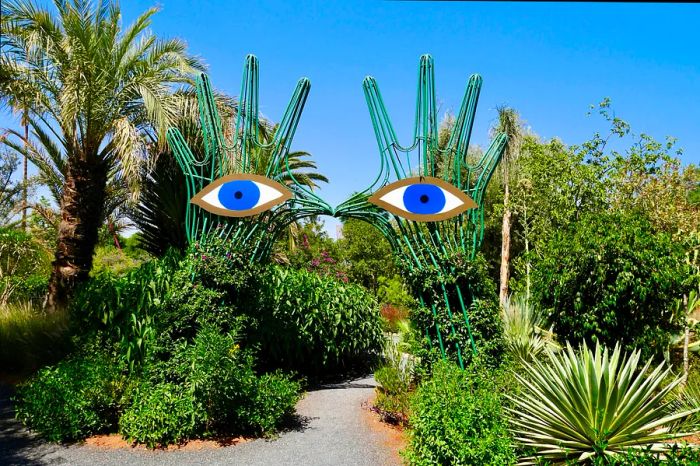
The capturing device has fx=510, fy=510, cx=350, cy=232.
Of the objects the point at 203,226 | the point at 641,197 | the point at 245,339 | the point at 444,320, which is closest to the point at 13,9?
the point at 203,226

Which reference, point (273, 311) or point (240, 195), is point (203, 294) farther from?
point (273, 311)

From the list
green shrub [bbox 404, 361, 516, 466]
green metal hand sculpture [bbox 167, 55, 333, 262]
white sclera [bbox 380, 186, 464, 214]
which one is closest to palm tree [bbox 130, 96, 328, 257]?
green metal hand sculpture [bbox 167, 55, 333, 262]

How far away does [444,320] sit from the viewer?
645 centimetres

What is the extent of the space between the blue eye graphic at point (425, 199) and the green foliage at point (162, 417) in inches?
132

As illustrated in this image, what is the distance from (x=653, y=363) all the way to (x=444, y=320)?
14.5 ft

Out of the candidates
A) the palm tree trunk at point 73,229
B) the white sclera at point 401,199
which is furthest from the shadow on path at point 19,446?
the white sclera at point 401,199

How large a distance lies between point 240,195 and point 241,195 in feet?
0.05

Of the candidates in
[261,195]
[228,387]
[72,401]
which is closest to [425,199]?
[261,195]

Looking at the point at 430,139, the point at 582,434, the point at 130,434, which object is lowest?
the point at 130,434

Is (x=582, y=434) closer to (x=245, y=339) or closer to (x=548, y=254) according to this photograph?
(x=548, y=254)

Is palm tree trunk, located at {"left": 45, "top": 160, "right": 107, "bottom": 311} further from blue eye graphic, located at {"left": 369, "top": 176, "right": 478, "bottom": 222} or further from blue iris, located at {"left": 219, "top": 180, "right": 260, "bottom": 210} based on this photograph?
blue eye graphic, located at {"left": 369, "top": 176, "right": 478, "bottom": 222}

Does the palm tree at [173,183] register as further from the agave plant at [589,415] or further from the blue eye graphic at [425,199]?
the agave plant at [589,415]

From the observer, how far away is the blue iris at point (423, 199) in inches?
254

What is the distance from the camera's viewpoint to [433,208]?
645 centimetres
